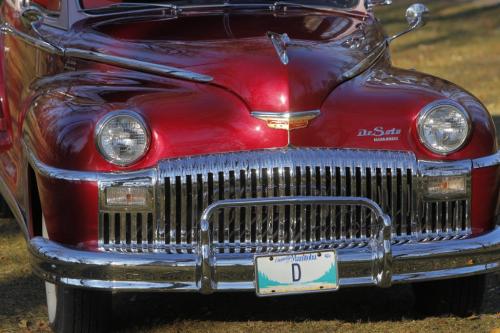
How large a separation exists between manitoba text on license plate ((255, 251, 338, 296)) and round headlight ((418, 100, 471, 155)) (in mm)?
647

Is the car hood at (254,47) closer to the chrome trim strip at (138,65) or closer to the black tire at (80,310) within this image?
the chrome trim strip at (138,65)

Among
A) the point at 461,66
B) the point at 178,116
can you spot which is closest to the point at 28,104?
the point at 178,116

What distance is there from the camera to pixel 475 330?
512cm

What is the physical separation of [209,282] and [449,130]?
1174 mm

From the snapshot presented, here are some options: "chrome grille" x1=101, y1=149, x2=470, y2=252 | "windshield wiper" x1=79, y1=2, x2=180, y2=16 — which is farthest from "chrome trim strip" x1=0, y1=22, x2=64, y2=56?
"chrome grille" x1=101, y1=149, x2=470, y2=252

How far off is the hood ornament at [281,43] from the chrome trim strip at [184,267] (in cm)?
86

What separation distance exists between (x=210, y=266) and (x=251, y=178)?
1.20 feet

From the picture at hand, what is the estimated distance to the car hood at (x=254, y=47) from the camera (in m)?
4.85

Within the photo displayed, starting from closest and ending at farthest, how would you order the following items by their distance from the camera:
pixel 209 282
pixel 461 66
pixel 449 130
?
1. pixel 209 282
2. pixel 449 130
3. pixel 461 66

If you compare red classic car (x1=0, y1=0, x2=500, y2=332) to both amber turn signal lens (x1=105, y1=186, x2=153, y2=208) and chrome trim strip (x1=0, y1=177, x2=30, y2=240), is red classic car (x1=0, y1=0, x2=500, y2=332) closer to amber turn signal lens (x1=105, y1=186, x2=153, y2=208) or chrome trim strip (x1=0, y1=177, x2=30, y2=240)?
amber turn signal lens (x1=105, y1=186, x2=153, y2=208)

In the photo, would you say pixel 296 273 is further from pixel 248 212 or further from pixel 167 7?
pixel 167 7

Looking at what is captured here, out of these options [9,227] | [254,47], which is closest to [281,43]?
[254,47]

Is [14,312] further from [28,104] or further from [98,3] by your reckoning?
[98,3]

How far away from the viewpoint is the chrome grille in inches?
180
